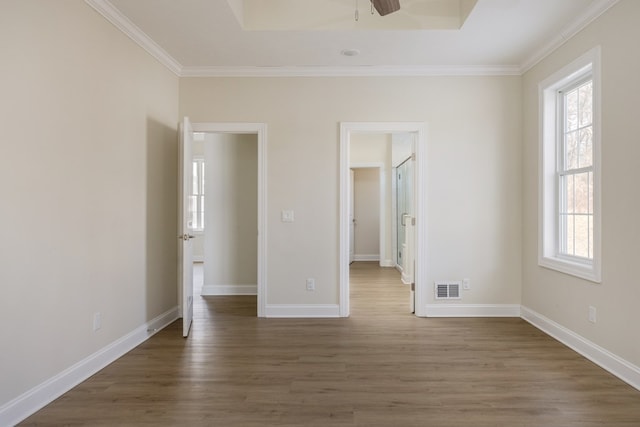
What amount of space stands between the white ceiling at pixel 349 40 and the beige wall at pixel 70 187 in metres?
0.28

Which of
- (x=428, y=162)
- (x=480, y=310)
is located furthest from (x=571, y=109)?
(x=480, y=310)

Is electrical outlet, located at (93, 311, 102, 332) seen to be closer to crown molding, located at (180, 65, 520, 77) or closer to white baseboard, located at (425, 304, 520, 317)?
crown molding, located at (180, 65, 520, 77)

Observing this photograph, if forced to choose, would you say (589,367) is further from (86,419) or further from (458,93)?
(86,419)

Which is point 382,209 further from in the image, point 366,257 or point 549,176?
point 549,176

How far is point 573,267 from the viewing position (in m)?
3.20

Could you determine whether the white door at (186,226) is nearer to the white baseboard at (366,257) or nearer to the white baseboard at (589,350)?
the white baseboard at (589,350)

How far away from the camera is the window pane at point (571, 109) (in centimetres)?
338

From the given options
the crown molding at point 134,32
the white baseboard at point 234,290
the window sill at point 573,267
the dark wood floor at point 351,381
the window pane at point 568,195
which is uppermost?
the crown molding at point 134,32

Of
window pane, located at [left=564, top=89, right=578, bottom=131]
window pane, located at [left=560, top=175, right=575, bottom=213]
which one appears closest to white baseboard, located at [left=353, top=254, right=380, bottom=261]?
window pane, located at [left=560, top=175, right=575, bottom=213]

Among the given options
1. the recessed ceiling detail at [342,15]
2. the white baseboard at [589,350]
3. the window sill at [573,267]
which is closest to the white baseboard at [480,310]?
the white baseboard at [589,350]

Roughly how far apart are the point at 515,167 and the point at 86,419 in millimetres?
4320

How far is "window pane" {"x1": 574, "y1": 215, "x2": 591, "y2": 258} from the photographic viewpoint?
3.21 metres

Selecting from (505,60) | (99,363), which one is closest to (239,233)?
(99,363)

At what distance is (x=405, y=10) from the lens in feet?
10.6
